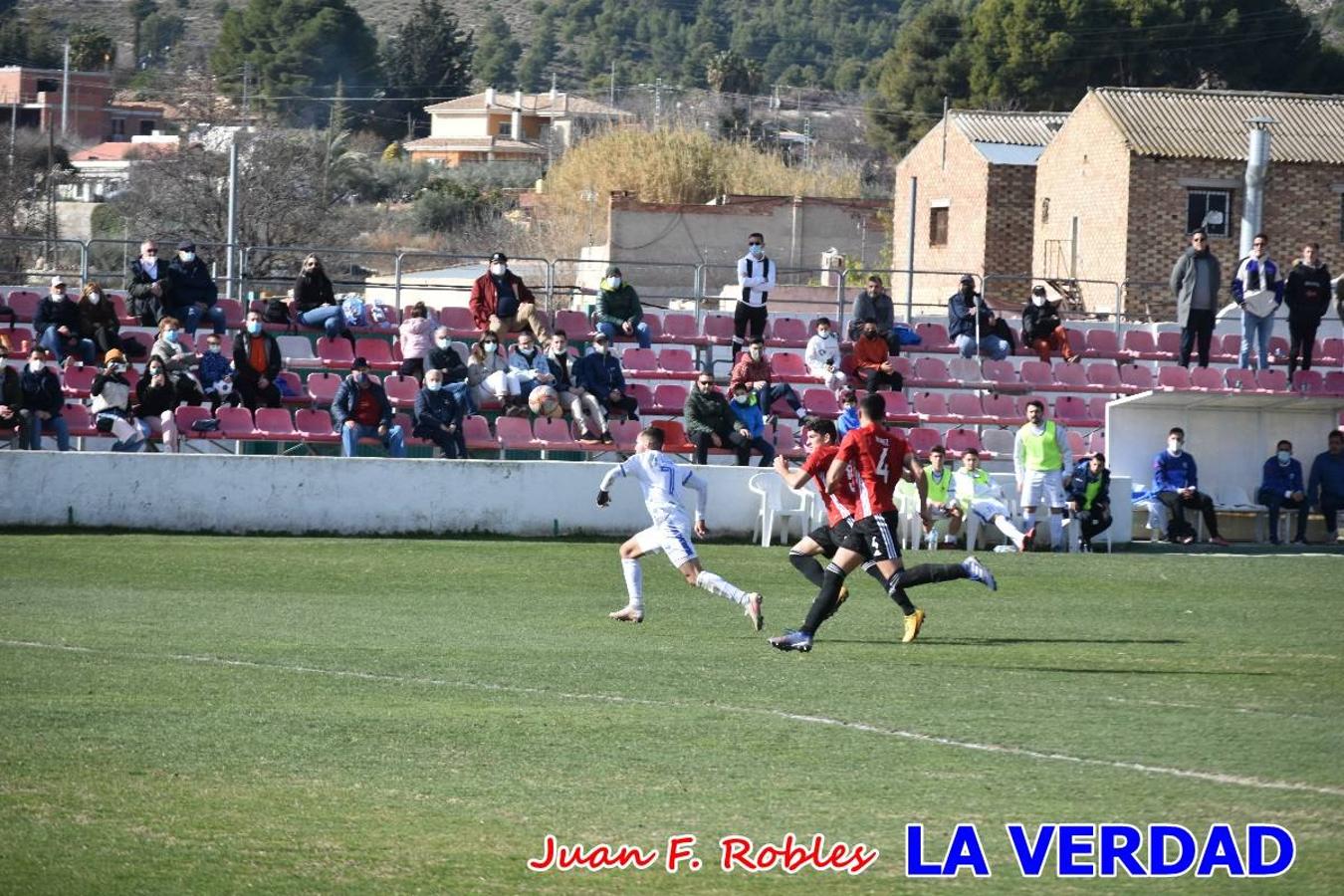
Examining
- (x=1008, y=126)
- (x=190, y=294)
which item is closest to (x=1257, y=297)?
(x=190, y=294)

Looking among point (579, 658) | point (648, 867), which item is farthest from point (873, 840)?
point (579, 658)

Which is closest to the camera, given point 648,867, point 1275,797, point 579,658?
point 648,867

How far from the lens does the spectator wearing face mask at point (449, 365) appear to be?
80.4ft

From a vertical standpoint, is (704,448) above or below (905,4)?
below

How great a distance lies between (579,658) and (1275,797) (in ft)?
17.5

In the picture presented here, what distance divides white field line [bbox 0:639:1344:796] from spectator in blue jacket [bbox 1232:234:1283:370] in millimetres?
18716

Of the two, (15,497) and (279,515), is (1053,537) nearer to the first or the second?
(279,515)

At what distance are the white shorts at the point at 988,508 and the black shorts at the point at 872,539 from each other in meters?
9.89

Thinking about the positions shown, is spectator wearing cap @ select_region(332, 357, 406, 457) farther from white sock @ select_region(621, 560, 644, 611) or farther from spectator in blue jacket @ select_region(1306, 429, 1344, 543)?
spectator in blue jacket @ select_region(1306, 429, 1344, 543)

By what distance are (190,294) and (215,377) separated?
7.79ft

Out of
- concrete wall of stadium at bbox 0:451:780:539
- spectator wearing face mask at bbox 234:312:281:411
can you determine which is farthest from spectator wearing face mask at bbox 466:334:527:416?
concrete wall of stadium at bbox 0:451:780:539

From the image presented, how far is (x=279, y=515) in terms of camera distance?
21594 millimetres

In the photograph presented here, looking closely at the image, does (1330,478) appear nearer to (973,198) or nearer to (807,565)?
(807,565)

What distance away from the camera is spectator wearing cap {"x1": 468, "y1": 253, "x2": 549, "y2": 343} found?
2666 centimetres
